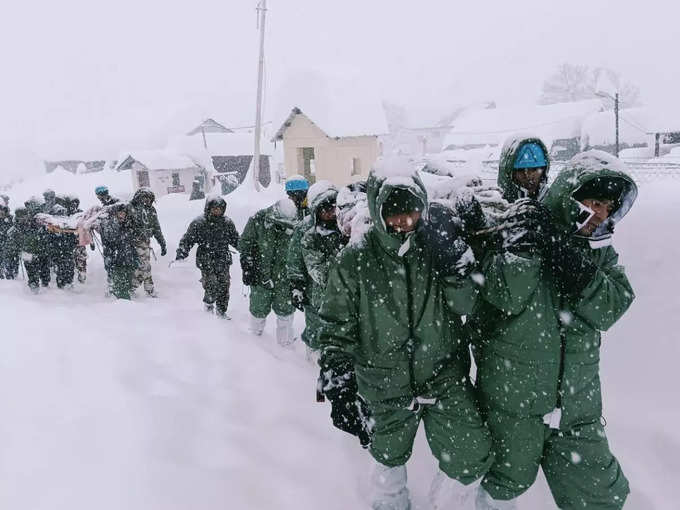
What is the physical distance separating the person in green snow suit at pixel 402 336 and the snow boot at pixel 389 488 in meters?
0.08

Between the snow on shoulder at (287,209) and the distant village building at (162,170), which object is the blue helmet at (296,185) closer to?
the snow on shoulder at (287,209)

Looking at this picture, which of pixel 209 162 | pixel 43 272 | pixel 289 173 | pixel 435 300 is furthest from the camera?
pixel 209 162

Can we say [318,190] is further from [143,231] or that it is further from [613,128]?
[613,128]

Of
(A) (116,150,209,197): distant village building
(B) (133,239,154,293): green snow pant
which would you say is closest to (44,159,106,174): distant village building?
(A) (116,150,209,197): distant village building

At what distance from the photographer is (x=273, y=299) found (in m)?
5.66

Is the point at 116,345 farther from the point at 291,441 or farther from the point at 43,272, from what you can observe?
the point at 43,272

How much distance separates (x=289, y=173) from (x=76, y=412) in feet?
62.1

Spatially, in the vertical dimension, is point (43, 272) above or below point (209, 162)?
below

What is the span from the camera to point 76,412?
2748 mm

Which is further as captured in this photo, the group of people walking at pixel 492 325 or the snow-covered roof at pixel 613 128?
the snow-covered roof at pixel 613 128

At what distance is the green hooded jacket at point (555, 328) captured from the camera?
82.2 inches

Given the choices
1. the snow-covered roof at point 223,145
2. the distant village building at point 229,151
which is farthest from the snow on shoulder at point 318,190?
the snow-covered roof at point 223,145

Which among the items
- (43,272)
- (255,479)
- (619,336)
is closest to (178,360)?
(255,479)

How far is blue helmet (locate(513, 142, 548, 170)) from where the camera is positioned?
2.31 metres
